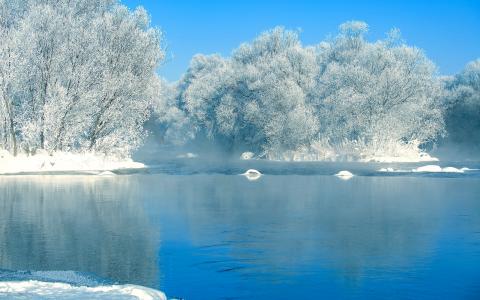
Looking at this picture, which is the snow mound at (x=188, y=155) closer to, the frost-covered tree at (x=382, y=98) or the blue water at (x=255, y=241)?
the frost-covered tree at (x=382, y=98)

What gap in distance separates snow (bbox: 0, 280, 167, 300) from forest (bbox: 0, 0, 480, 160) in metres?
36.2

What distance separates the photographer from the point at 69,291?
33.0 ft

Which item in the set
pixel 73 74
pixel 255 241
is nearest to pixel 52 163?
pixel 73 74

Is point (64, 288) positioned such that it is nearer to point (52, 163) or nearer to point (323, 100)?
point (52, 163)

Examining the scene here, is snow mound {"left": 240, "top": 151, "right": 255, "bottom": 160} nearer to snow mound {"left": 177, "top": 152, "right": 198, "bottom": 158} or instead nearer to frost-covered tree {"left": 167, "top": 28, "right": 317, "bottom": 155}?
frost-covered tree {"left": 167, "top": 28, "right": 317, "bottom": 155}

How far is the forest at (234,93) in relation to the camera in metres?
45.7

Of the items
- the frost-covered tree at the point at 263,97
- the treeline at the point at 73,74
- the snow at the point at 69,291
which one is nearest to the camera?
the snow at the point at 69,291

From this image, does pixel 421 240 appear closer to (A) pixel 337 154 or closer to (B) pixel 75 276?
(B) pixel 75 276

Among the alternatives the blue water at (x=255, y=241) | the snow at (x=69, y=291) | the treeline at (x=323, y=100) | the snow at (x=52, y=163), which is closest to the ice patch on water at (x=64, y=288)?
the snow at (x=69, y=291)

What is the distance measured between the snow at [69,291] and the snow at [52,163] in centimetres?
3458

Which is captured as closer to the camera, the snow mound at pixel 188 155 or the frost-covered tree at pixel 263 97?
the frost-covered tree at pixel 263 97

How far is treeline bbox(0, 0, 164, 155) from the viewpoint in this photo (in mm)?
44969

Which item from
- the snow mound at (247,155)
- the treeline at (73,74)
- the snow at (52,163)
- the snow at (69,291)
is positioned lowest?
the snow at (69,291)

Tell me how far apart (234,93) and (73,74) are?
2905 cm
